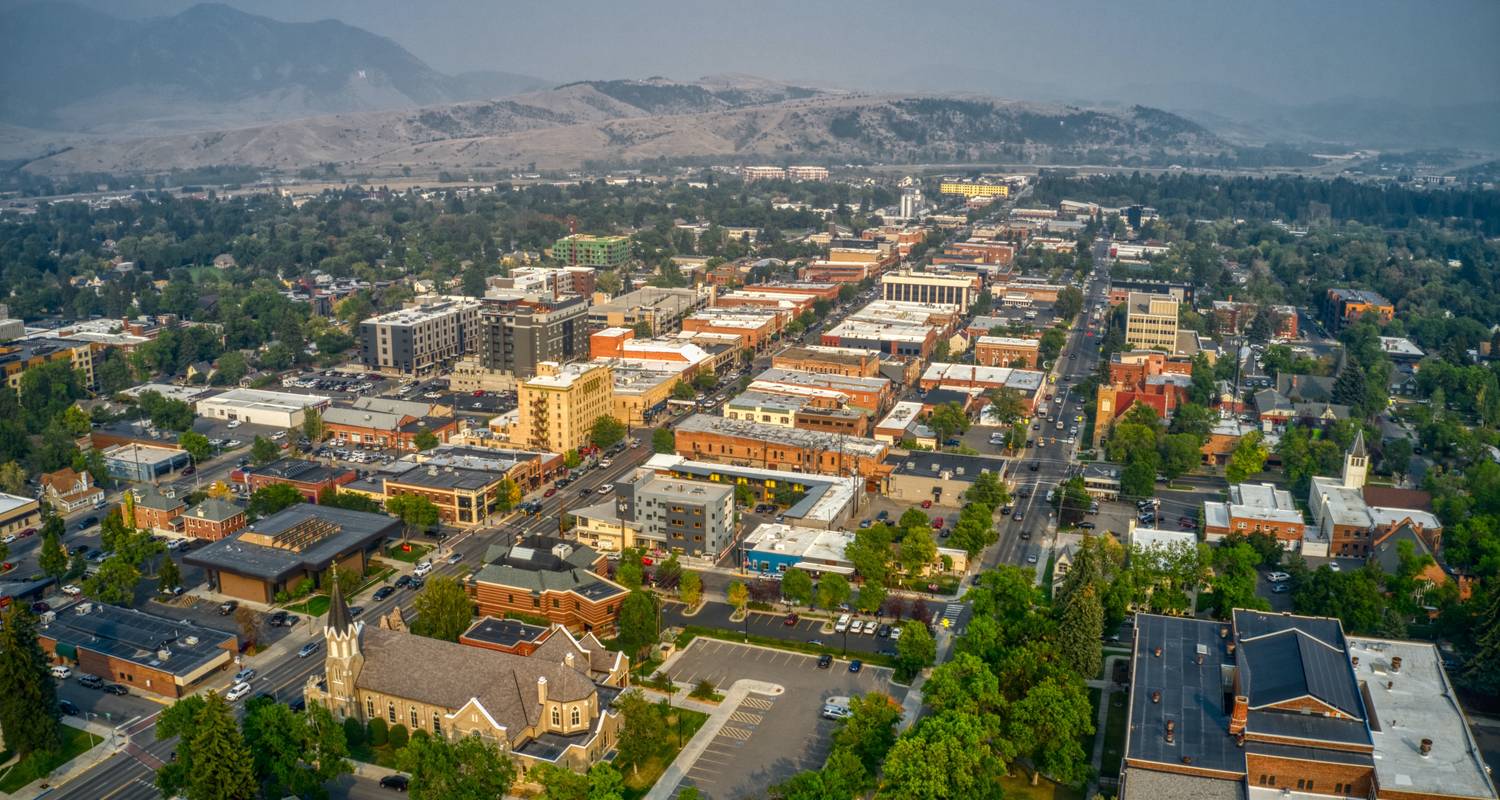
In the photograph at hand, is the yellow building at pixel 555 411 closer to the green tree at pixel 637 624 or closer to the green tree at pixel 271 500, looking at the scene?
the green tree at pixel 271 500

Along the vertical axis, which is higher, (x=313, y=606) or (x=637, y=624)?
(x=637, y=624)

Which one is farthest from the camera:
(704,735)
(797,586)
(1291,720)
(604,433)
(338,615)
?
(604,433)

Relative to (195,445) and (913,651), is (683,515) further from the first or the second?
(195,445)

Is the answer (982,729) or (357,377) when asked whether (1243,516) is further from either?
(357,377)

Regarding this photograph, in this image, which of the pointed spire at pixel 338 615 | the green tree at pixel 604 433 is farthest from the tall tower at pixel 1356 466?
the pointed spire at pixel 338 615

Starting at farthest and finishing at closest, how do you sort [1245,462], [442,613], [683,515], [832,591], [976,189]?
[976,189]
[1245,462]
[683,515]
[832,591]
[442,613]

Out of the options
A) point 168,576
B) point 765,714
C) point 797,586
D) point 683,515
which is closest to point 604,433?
point 683,515

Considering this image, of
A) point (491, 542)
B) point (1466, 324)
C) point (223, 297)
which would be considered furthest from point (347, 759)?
point (1466, 324)
